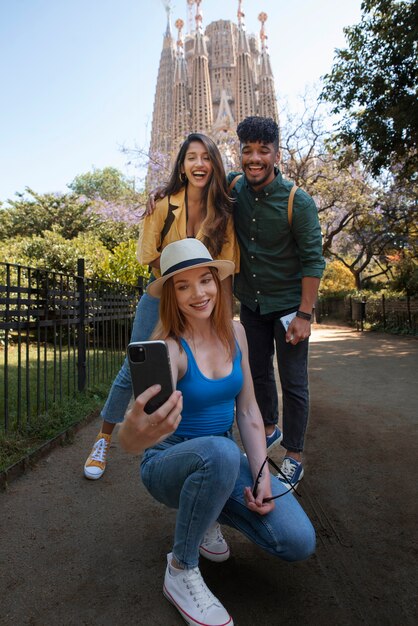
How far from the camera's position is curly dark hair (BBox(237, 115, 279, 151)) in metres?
2.59

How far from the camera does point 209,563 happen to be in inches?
80.0

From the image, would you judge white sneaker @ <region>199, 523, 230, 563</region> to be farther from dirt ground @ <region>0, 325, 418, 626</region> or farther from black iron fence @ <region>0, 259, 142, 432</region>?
black iron fence @ <region>0, 259, 142, 432</region>

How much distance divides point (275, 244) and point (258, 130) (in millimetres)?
632

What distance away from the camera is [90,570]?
6.52 ft

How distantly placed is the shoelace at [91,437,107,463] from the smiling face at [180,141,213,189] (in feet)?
5.72

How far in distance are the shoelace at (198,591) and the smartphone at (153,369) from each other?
0.66m

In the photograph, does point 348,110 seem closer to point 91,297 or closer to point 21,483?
point 91,297

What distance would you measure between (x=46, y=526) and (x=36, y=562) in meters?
0.36

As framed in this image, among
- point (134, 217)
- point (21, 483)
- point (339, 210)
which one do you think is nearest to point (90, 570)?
point (21, 483)

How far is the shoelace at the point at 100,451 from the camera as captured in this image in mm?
3109

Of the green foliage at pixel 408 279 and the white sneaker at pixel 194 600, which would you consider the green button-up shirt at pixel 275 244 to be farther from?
the green foliage at pixel 408 279

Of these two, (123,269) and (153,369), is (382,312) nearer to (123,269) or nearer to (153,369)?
(123,269)

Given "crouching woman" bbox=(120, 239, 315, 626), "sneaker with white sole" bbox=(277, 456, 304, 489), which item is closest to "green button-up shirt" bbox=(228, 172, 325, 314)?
"crouching woman" bbox=(120, 239, 315, 626)

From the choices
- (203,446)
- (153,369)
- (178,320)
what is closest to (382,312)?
(178,320)
